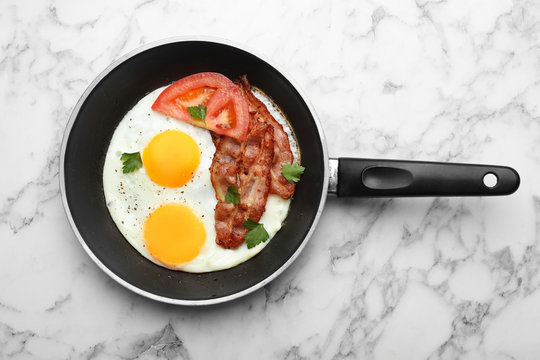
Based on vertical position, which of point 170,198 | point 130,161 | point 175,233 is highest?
point 130,161

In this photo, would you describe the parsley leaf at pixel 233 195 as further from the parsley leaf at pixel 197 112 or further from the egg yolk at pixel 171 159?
the parsley leaf at pixel 197 112

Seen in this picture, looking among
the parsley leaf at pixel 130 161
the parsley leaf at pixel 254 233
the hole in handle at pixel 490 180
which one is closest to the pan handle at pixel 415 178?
the hole in handle at pixel 490 180

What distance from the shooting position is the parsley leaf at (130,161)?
213 cm

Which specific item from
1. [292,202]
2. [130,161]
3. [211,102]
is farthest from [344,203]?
[130,161]

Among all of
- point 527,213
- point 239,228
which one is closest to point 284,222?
point 239,228

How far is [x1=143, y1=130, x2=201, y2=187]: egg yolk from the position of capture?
6.93 ft

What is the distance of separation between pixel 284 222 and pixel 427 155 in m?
0.68

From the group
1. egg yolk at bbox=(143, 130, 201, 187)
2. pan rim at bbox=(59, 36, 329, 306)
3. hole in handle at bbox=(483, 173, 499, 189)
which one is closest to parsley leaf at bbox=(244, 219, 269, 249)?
pan rim at bbox=(59, 36, 329, 306)

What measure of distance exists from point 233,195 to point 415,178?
69 centimetres

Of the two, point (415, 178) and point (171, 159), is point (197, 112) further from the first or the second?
point (415, 178)

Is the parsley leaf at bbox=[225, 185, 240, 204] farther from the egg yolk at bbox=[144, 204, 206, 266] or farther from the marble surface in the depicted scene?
the marble surface

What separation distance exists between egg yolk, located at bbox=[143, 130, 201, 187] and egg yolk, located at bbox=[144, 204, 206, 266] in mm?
112

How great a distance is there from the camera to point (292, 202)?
223cm

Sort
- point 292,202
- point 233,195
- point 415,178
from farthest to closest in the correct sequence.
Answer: point 292,202 → point 233,195 → point 415,178
